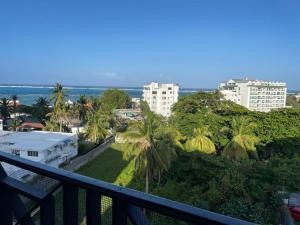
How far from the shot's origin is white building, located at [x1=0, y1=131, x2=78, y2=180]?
17.9 meters

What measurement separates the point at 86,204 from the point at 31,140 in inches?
797

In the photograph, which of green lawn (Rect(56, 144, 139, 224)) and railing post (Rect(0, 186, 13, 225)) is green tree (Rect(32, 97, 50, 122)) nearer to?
green lawn (Rect(56, 144, 139, 224))

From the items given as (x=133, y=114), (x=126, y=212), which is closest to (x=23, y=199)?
(x=126, y=212)

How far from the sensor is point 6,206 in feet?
4.72

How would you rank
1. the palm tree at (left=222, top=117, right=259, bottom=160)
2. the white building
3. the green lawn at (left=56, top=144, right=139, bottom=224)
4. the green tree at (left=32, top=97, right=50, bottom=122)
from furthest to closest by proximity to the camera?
1. the green tree at (left=32, top=97, right=50, bottom=122)
2. the palm tree at (left=222, top=117, right=259, bottom=160)
3. the green lawn at (left=56, top=144, right=139, bottom=224)
4. the white building

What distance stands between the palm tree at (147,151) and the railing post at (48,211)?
13.2 meters

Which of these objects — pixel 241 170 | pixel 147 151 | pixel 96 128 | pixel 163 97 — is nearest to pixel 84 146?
pixel 96 128

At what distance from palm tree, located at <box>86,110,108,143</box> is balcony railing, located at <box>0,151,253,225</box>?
27357 millimetres

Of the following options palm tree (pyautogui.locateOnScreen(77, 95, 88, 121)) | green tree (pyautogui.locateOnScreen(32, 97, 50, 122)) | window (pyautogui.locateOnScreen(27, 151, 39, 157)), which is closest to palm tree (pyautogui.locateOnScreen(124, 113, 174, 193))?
window (pyautogui.locateOnScreen(27, 151, 39, 157))

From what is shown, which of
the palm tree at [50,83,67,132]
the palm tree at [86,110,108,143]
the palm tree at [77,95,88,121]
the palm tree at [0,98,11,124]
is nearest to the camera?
the palm tree at [50,83,67,132]

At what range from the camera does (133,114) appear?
1948 inches

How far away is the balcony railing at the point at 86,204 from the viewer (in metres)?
0.87

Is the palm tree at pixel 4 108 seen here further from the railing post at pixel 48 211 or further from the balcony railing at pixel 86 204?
the railing post at pixel 48 211

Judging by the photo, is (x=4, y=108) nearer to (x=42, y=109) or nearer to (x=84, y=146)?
(x=42, y=109)
